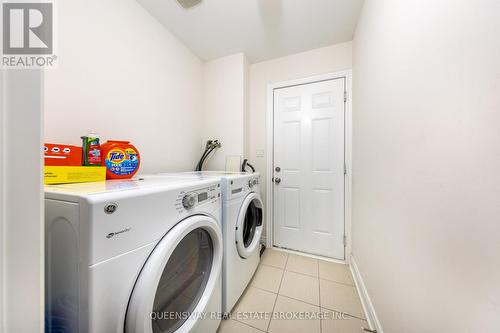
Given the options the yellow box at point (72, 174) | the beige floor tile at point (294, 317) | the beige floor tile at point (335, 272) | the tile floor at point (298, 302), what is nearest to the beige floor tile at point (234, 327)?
the tile floor at point (298, 302)

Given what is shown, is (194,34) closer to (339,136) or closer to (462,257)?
(339,136)

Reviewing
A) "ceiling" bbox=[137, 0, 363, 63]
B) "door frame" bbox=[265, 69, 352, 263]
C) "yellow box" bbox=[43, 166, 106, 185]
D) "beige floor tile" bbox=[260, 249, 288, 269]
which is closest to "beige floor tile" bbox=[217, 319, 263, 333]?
"beige floor tile" bbox=[260, 249, 288, 269]

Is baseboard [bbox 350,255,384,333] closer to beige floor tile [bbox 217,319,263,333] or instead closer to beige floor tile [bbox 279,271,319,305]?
beige floor tile [bbox 279,271,319,305]

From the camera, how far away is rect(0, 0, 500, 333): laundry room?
15.4 inches

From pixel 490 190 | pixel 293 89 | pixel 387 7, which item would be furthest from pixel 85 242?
pixel 293 89

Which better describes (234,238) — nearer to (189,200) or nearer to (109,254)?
(189,200)

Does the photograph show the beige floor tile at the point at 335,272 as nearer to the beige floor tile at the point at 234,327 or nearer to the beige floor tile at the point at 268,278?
the beige floor tile at the point at 268,278

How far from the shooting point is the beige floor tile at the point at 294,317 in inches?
42.9

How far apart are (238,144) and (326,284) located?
1.58 meters

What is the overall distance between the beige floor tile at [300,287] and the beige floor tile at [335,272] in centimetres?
13

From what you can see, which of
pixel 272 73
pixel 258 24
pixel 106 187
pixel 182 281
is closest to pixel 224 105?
pixel 272 73

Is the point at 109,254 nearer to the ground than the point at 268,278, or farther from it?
farther from it

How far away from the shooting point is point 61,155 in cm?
82

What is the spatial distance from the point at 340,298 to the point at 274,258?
69cm
